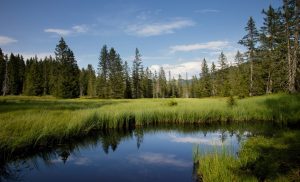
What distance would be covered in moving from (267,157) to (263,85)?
1565 inches

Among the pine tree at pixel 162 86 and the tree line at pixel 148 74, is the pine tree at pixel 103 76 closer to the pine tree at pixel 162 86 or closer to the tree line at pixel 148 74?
the tree line at pixel 148 74

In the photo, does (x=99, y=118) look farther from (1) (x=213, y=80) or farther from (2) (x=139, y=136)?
(1) (x=213, y=80)

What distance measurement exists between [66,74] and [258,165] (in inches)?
2216

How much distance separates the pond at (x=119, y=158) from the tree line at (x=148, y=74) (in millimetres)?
21804

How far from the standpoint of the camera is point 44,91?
70.2 m

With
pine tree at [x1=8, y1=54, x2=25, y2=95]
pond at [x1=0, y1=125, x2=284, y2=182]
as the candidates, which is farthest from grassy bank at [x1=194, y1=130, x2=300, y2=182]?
pine tree at [x1=8, y1=54, x2=25, y2=95]

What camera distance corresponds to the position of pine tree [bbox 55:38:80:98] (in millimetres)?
55875

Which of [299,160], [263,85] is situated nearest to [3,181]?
[299,160]

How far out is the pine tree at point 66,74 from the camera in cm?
5588

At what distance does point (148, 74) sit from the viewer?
9294 cm

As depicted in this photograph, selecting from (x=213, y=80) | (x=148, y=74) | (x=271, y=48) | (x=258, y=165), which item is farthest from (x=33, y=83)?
(x=258, y=165)

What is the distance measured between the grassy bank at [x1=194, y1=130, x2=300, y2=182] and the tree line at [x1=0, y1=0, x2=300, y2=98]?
24175 millimetres

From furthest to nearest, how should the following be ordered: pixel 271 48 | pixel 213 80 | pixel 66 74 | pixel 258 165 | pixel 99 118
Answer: pixel 213 80 < pixel 66 74 < pixel 271 48 < pixel 99 118 < pixel 258 165

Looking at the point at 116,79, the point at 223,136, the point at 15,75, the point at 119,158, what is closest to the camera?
the point at 119,158
